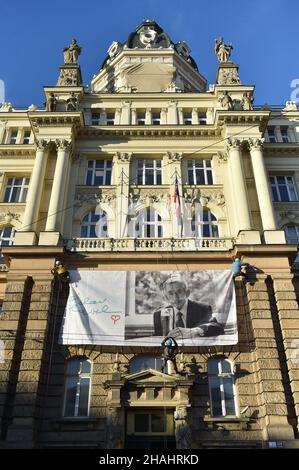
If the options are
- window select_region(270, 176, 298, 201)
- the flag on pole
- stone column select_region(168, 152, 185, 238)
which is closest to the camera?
the flag on pole

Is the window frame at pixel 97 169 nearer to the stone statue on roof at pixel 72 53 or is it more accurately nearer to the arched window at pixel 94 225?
the arched window at pixel 94 225

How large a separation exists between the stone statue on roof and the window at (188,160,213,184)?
12668 millimetres

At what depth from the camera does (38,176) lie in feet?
89.7

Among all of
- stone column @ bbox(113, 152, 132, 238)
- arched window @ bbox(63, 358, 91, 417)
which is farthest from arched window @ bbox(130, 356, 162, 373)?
stone column @ bbox(113, 152, 132, 238)

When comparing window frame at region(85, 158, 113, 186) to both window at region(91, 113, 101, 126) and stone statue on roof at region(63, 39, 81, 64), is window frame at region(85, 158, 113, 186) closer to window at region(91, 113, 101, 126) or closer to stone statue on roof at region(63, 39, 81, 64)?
A: window at region(91, 113, 101, 126)

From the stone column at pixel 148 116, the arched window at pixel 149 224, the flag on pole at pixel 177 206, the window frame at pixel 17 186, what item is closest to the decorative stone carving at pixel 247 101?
the stone column at pixel 148 116

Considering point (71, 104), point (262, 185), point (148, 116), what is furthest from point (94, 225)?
point (262, 185)

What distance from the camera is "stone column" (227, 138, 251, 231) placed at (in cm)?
2547

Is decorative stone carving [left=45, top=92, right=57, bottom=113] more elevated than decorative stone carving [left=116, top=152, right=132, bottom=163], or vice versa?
decorative stone carving [left=45, top=92, right=57, bottom=113]

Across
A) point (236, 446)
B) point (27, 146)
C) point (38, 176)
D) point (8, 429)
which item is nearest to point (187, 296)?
point (236, 446)

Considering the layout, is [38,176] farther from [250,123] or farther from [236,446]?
[236,446]

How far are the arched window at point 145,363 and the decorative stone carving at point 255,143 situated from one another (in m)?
14.7

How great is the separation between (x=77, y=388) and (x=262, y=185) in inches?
607

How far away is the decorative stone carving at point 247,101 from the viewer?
3042 centimetres
